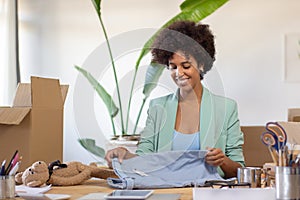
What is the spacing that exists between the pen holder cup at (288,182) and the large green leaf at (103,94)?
2.28ft

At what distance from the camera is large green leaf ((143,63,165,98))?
1594mm

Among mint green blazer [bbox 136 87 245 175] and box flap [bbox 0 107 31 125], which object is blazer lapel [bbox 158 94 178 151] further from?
box flap [bbox 0 107 31 125]

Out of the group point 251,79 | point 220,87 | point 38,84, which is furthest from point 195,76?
point 251,79

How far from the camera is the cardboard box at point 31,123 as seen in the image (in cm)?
171

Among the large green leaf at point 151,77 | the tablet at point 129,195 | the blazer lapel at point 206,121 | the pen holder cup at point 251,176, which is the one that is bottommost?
the tablet at point 129,195

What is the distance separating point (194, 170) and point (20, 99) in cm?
Result: 67

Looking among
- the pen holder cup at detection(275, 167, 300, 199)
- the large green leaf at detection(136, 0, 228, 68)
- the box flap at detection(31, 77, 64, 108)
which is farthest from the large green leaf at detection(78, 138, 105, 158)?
the large green leaf at detection(136, 0, 228, 68)

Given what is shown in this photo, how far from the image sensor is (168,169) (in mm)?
1409

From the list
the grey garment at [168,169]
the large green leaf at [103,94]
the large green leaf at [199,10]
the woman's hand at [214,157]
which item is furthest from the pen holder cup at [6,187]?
the large green leaf at [199,10]

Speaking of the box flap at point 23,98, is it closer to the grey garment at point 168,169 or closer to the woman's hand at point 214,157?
the grey garment at point 168,169

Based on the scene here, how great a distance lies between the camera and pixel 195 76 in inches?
59.9

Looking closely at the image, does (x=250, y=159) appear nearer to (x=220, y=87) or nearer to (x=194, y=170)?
(x=220, y=87)

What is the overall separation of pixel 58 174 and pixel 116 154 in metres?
0.17

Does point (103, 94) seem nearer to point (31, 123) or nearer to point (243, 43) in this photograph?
point (31, 123)
